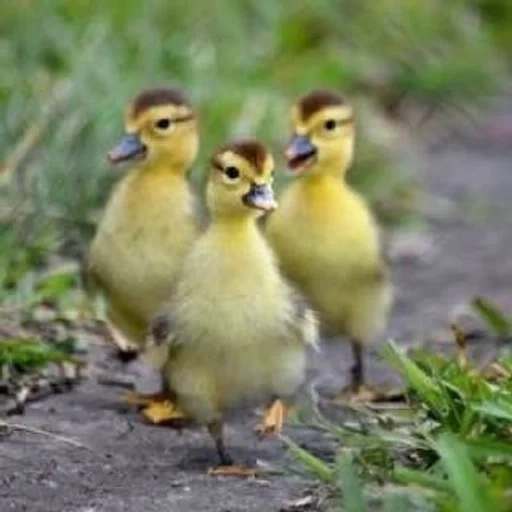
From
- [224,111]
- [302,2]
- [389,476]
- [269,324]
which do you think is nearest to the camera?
[389,476]

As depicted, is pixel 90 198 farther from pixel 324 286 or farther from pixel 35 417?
pixel 35 417

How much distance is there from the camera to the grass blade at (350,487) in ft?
14.4

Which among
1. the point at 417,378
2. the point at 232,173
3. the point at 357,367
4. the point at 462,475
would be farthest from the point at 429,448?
the point at 357,367

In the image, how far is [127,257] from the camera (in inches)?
244

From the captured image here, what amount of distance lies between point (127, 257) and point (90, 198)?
1.49m

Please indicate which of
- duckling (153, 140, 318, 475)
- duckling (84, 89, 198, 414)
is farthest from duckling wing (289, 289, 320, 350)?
duckling (84, 89, 198, 414)

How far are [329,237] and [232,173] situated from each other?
2.87ft

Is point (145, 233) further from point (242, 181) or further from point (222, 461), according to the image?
point (222, 461)

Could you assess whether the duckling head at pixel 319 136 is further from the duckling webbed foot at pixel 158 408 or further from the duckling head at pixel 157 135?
the duckling webbed foot at pixel 158 408

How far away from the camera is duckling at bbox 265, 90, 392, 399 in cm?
641

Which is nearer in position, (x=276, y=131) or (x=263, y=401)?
(x=263, y=401)

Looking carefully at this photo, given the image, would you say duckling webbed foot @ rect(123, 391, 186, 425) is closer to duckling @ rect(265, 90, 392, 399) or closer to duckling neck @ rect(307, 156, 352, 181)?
duckling @ rect(265, 90, 392, 399)

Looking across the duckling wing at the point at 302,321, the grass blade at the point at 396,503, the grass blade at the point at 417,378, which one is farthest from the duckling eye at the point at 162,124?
the grass blade at the point at 396,503

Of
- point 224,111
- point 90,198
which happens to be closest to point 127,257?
point 90,198
